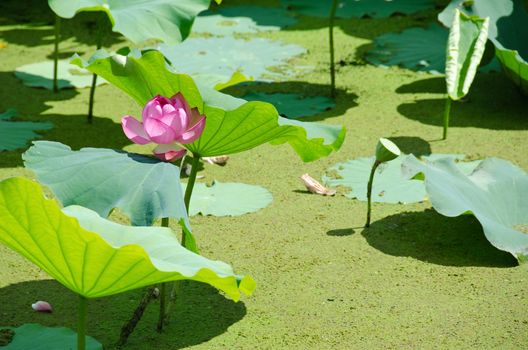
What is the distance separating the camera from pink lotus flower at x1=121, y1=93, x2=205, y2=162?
2164 millimetres

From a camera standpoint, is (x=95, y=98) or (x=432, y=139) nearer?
(x=432, y=139)

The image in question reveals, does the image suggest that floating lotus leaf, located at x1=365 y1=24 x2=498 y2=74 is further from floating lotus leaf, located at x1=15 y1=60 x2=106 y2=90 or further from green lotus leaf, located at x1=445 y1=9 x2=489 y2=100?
floating lotus leaf, located at x1=15 y1=60 x2=106 y2=90

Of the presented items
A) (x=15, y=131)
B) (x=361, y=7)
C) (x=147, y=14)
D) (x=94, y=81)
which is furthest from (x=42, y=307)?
(x=361, y=7)

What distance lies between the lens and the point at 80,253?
173 centimetres

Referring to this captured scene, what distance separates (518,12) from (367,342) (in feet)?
8.41

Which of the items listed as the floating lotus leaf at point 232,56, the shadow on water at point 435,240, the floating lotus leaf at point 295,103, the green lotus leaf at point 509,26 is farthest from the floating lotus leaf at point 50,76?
the shadow on water at point 435,240

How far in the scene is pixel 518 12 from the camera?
4.46m

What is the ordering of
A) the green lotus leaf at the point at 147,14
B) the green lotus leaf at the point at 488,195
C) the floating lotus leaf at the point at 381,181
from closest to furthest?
the green lotus leaf at the point at 488,195
the floating lotus leaf at the point at 381,181
the green lotus leaf at the point at 147,14

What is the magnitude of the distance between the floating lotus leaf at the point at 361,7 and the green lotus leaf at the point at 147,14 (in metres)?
2.46

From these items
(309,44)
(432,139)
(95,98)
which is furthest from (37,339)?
(309,44)

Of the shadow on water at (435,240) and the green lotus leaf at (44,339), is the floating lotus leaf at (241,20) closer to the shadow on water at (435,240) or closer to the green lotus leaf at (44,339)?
the shadow on water at (435,240)

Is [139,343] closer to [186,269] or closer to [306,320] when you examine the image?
[306,320]

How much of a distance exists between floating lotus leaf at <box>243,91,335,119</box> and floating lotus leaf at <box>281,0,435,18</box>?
5.53ft

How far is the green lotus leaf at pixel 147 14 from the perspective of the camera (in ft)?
11.8
